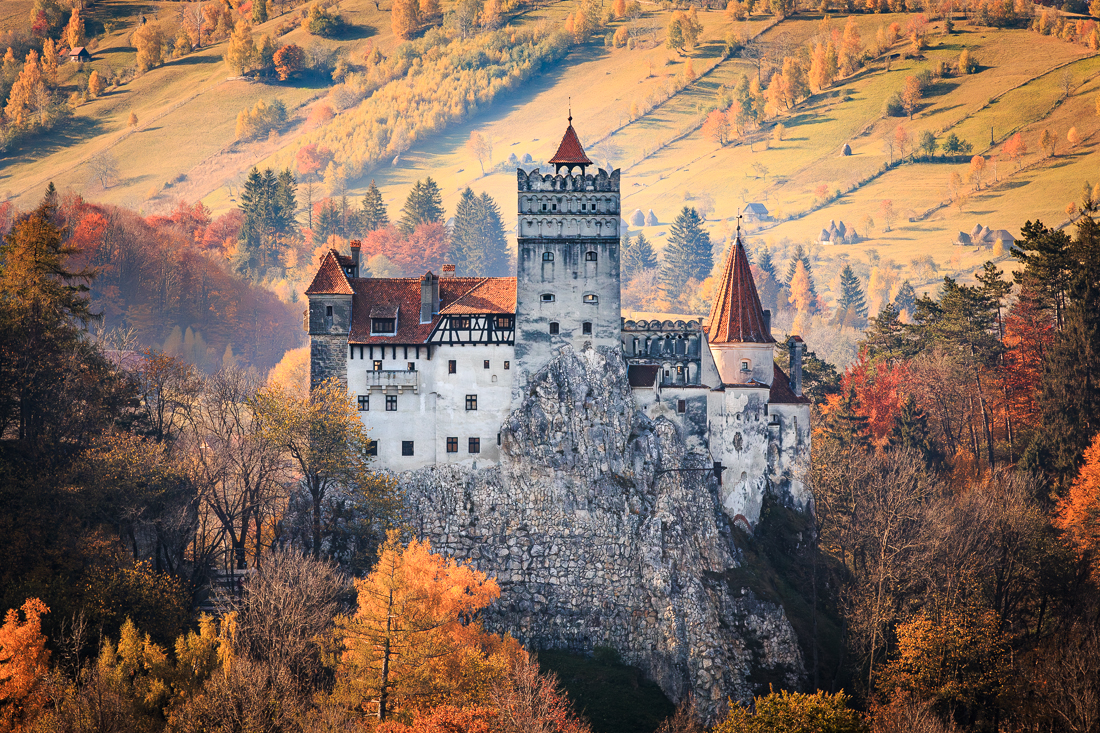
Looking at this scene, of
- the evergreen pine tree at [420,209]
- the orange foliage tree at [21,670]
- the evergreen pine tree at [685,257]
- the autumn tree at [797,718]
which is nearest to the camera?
the autumn tree at [797,718]

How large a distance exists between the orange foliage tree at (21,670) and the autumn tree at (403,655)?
13.1 m

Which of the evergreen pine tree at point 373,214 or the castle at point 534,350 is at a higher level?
the evergreen pine tree at point 373,214

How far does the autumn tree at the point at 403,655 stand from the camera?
2154 inches

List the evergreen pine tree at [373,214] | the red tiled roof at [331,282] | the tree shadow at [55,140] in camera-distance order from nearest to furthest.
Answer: the red tiled roof at [331,282] < the evergreen pine tree at [373,214] < the tree shadow at [55,140]

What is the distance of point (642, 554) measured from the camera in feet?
228

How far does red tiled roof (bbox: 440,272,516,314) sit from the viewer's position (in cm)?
7100

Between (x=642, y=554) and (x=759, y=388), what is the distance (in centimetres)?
1282

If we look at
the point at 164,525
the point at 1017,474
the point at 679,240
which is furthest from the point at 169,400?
the point at 679,240

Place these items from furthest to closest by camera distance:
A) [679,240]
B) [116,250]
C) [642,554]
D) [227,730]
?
[679,240] < [116,250] < [642,554] < [227,730]

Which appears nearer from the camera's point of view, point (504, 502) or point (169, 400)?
point (504, 502)

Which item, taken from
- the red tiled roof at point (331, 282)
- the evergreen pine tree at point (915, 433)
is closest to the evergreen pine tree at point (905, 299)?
the evergreen pine tree at point (915, 433)

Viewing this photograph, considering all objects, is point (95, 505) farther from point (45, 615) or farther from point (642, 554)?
point (642, 554)

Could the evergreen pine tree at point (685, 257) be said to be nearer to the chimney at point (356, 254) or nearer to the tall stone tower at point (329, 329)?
the chimney at point (356, 254)

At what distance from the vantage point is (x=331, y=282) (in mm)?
70938
